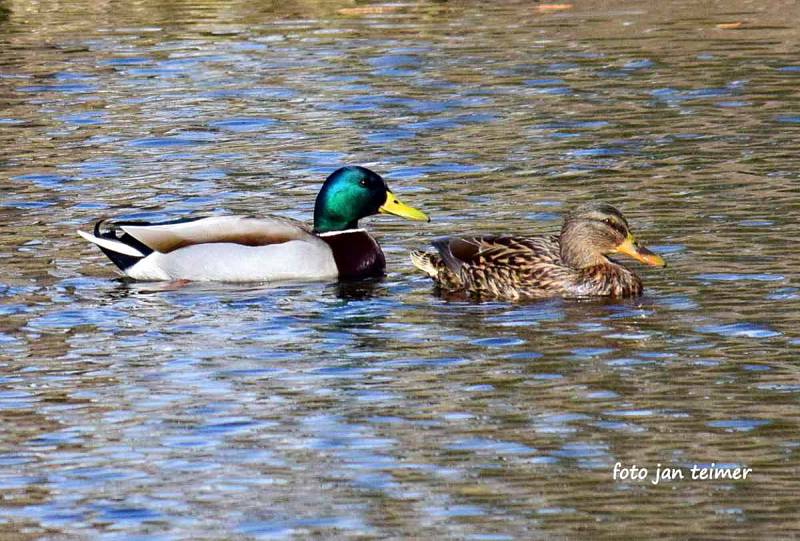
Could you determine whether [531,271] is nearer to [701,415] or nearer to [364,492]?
[701,415]

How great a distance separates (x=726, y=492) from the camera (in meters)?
7.82

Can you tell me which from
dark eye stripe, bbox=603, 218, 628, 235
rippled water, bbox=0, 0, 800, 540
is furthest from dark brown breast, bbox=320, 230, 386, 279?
dark eye stripe, bbox=603, 218, 628, 235

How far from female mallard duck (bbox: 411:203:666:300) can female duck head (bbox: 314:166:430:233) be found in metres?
1.26

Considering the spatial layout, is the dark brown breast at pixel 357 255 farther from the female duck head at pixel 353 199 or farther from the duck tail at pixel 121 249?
the duck tail at pixel 121 249

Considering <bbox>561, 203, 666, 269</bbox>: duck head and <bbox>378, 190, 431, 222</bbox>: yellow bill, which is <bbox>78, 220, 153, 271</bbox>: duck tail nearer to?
<bbox>378, 190, 431, 222</bbox>: yellow bill

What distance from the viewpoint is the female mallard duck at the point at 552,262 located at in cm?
1198

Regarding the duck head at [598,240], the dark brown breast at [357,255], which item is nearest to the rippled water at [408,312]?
the dark brown breast at [357,255]

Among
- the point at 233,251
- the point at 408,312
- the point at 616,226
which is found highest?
the point at 616,226

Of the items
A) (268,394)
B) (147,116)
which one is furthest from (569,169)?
(268,394)

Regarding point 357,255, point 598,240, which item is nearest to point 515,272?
point 598,240

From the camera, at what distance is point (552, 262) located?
1208cm

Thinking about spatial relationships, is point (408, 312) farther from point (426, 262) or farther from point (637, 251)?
point (637, 251)

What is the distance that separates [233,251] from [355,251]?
820 millimetres

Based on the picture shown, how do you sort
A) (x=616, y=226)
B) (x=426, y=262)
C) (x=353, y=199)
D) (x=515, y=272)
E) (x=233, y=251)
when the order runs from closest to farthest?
(x=515, y=272) → (x=616, y=226) → (x=426, y=262) → (x=233, y=251) → (x=353, y=199)
